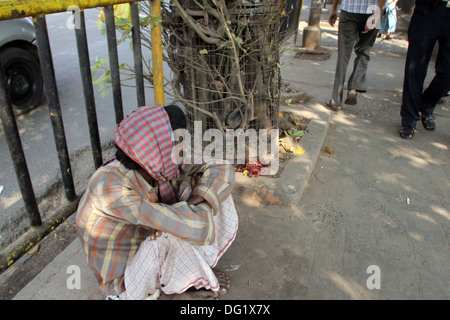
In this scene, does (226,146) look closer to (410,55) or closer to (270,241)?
(270,241)

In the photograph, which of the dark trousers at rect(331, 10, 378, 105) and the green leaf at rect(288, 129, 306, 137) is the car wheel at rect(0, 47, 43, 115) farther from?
the dark trousers at rect(331, 10, 378, 105)

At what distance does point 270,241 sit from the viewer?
2.36m


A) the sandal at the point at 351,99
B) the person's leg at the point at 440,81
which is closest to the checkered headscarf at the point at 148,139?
the person's leg at the point at 440,81

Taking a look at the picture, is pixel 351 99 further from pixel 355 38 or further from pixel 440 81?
pixel 440 81

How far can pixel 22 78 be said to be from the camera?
14.6 feet

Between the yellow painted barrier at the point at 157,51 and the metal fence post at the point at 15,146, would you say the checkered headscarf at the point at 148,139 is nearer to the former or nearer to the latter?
the metal fence post at the point at 15,146

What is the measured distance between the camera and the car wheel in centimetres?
426

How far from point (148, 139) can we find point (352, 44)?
11.3 ft

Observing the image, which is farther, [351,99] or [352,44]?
[351,99]

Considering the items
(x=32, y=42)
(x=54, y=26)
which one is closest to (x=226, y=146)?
(x=32, y=42)


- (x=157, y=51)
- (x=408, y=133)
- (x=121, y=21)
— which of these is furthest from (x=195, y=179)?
(x=408, y=133)

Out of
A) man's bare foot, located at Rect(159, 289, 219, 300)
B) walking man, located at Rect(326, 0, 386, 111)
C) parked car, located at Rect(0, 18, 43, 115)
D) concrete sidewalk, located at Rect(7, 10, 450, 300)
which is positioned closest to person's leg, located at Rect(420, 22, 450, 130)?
concrete sidewalk, located at Rect(7, 10, 450, 300)

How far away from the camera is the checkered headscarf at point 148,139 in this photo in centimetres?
160

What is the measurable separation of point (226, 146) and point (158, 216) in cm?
159
